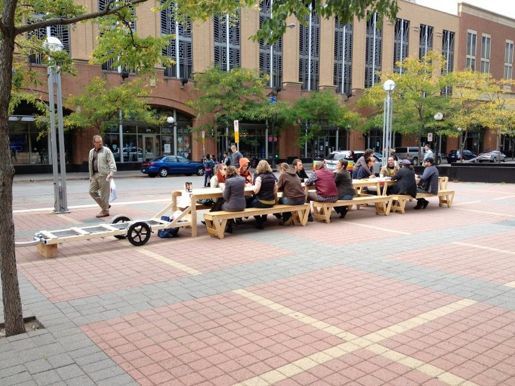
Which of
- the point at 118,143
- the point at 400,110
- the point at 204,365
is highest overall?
the point at 400,110

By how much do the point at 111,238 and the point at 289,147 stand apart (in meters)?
35.6

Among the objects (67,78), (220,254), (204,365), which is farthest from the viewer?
(67,78)

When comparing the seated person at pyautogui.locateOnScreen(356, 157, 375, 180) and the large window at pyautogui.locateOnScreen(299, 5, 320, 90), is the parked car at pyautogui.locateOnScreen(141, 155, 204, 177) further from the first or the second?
the seated person at pyautogui.locateOnScreen(356, 157, 375, 180)

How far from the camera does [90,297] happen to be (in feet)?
20.5

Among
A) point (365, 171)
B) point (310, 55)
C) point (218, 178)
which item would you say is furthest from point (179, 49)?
point (218, 178)

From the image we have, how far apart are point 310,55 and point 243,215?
37518 mm

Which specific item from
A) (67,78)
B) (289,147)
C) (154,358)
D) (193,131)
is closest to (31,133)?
(67,78)

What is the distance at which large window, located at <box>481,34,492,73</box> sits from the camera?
59778 mm

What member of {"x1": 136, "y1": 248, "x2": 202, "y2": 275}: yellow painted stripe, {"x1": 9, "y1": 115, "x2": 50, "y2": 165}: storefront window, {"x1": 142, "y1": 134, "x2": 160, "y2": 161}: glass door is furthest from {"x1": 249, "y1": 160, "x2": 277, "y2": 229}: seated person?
{"x1": 142, "y1": 134, "x2": 160, "y2": 161}: glass door

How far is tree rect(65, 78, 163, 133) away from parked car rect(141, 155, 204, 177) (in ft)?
9.10

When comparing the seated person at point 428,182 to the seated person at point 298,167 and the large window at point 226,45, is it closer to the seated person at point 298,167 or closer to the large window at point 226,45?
the seated person at point 298,167

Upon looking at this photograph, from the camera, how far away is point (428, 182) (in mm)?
13867

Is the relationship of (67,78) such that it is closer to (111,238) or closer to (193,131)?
(193,131)

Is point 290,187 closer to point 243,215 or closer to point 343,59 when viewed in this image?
point 243,215
